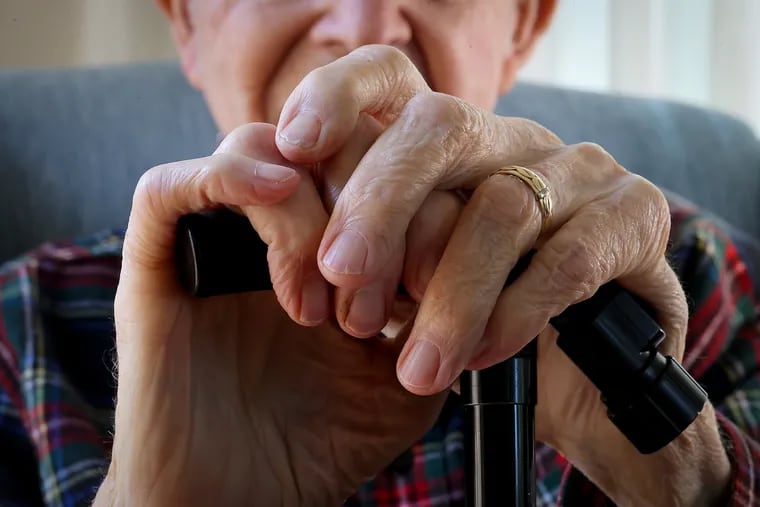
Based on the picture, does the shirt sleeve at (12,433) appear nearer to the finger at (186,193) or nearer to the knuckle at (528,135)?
the finger at (186,193)

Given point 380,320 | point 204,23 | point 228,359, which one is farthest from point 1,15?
point 380,320

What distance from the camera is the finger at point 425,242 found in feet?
1.11

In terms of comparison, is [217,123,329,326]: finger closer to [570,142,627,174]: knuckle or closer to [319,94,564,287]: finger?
[319,94,564,287]: finger

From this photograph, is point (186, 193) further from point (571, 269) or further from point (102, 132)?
point (102, 132)

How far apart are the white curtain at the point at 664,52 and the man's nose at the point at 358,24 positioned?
420 mm

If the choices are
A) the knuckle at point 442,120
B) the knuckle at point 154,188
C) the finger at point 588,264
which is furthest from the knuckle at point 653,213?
the knuckle at point 154,188

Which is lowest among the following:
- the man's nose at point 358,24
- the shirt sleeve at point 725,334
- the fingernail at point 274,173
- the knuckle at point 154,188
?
the shirt sleeve at point 725,334

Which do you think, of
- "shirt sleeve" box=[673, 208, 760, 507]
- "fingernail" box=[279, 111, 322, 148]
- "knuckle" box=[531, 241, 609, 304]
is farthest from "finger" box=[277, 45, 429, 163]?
"shirt sleeve" box=[673, 208, 760, 507]

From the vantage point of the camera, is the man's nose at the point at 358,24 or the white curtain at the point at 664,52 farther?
the white curtain at the point at 664,52

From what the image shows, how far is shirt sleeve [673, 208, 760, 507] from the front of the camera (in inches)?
22.3

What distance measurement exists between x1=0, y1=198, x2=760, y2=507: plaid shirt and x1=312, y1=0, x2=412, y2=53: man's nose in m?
0.30

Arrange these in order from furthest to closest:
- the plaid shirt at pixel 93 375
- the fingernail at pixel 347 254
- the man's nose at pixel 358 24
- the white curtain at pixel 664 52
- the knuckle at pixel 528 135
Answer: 1. the white curtain at pixel 664 52
2. the plaid shirt at pixel 93 375
3. the man's nose at pixel 358 24
4. the knuckle at pixel 528 135
5. the fingernail at pixel 347 254

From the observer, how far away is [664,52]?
104cm

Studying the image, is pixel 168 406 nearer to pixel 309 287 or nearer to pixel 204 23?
pixel 309 287
